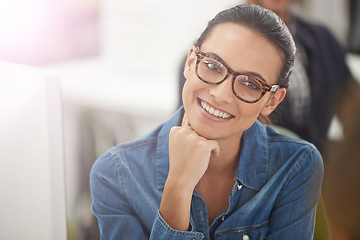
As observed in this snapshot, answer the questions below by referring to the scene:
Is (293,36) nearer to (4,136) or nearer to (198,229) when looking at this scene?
(198,229)

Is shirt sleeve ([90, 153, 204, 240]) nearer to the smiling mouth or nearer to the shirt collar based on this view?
the shirt collar

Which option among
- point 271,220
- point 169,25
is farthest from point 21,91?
point 271,220

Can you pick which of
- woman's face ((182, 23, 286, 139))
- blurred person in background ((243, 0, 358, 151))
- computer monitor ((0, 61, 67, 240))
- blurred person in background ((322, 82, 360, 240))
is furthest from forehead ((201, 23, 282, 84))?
computer monitor ((0, 61, 67, 240))

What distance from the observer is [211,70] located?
749 millimetres

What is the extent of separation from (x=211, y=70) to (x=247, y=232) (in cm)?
35

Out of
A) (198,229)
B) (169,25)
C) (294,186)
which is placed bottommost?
(198,229)

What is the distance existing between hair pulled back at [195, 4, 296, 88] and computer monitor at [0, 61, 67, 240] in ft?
1.20

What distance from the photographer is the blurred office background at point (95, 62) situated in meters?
0.90

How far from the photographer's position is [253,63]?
2.38ft

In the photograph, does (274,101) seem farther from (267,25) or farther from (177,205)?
(177,205)

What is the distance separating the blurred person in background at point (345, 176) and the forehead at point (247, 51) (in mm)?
226

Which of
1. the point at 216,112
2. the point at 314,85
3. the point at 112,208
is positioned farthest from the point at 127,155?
the point at 314,85

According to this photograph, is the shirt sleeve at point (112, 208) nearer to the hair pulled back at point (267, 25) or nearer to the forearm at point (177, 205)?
the forearm at point (177, 205)

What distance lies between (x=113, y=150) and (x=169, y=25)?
0.31m
